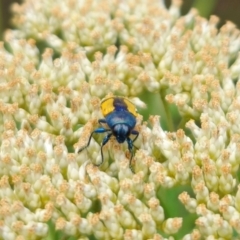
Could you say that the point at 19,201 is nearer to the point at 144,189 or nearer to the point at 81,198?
the point at 81,198

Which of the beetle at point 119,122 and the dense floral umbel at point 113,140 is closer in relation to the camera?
the dense floral umbel at point 113,140

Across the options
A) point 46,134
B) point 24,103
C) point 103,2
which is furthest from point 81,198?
point 103,2

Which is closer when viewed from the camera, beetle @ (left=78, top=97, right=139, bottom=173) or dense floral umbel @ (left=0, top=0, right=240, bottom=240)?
dense floral umbel @ (left=0, top=0, right=240, bottom=240)

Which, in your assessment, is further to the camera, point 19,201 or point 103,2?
point 103,2

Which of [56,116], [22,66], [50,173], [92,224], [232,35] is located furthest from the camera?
[232,35]
